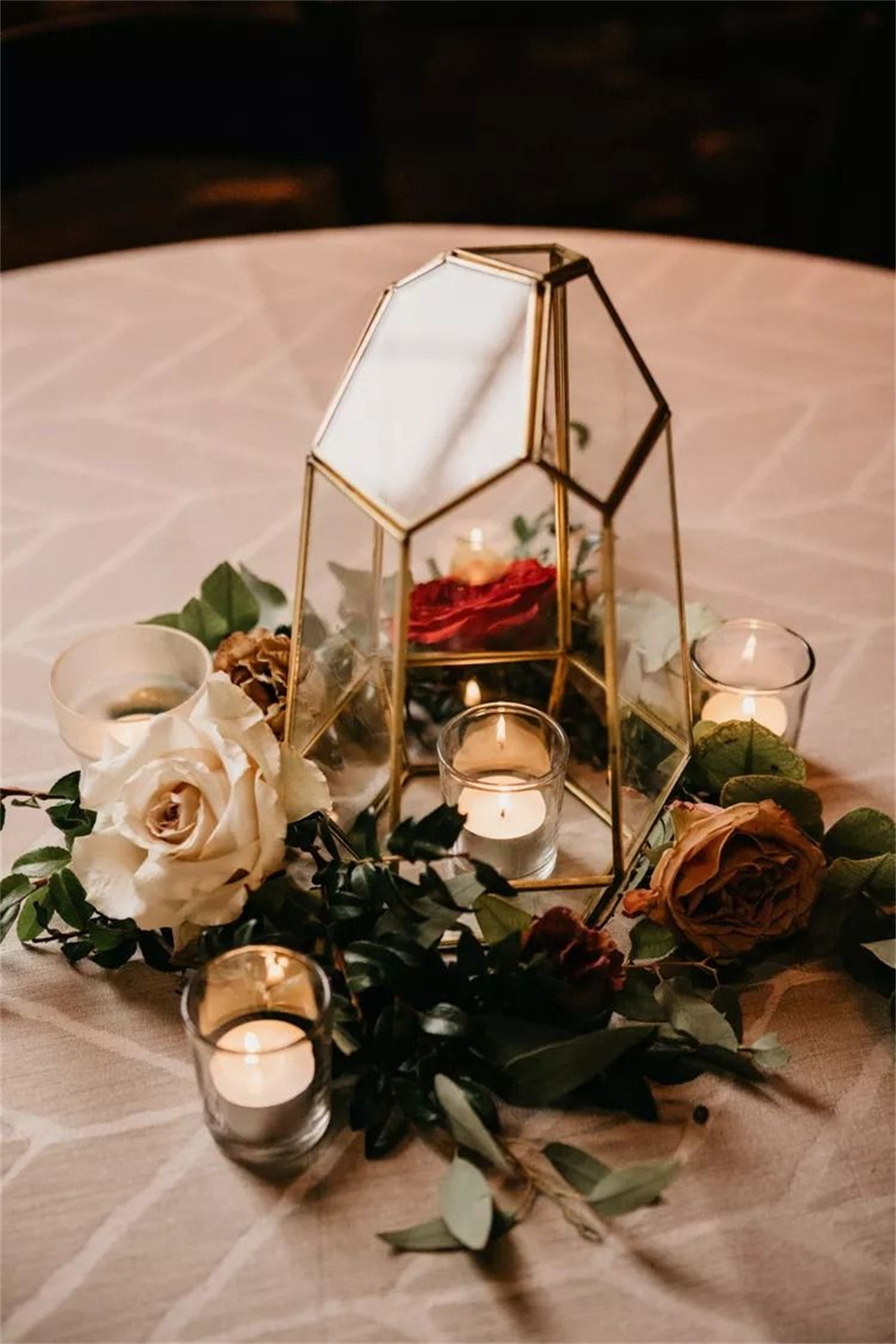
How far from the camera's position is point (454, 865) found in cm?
75

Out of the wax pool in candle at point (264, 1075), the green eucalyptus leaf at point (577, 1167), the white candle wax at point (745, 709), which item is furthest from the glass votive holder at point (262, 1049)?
the white candle wax at point (745, 709)

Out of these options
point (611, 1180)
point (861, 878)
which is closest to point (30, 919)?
point (611, 1180)

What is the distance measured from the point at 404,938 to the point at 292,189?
7.21ft

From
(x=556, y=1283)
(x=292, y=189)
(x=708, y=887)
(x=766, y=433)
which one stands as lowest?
(x=556, y=1283)

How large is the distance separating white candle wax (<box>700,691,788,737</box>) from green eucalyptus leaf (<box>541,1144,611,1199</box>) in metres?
0.30

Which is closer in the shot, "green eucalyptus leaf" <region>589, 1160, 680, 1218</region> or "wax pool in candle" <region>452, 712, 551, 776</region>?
"green eucalyptus leaf" <region>589, 1160, 680, 1218</region>

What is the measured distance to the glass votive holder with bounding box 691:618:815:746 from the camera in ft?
2.74

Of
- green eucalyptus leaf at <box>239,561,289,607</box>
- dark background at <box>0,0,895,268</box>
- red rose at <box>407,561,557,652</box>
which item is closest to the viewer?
red rose at <box>407,561,557,652</box>

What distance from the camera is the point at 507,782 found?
2.52 feet

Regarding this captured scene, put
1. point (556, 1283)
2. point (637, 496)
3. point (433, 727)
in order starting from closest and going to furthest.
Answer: point (556, 1283) → point (637, 496) → point (433, 727)

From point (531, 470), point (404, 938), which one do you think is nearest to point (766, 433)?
point (531, 470)

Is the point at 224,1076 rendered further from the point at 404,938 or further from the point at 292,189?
the point at 292,189

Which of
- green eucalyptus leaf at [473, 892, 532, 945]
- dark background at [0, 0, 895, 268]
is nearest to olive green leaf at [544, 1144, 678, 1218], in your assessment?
green eucalyptus leaf at [473, 892, 532, 945]

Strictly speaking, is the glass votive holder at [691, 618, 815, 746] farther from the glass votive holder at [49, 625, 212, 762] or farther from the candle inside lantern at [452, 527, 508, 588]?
the glass votive holder at [49, 625, 212, 762]
